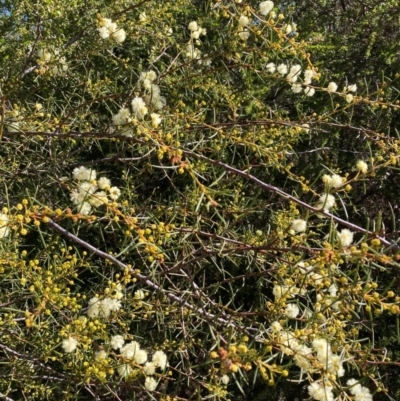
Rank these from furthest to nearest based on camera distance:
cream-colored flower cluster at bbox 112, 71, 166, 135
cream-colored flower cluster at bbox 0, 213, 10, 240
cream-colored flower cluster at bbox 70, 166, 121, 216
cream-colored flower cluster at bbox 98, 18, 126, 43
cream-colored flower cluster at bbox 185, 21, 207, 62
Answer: cream-colored flower cluster at bbox 185, 21, 207, 62, cream-colored flower cluster at bbox 98, 18, 126, 43, cream-colored flower cluster at bbox 112, 71, 166, 135, cream-colored flower cluster at bbox 70, 166, 121, 216, cream-colored flower cluster at bbox 0, 213, 10, 240

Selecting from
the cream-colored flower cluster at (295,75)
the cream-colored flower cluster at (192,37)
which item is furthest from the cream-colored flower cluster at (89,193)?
the cream-colored flower cluster at (295,75)

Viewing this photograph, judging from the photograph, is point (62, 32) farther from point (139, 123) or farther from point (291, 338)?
point (291, 338)

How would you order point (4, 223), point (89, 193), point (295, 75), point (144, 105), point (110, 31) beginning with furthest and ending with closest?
point (295, 75) < point (110, 31) < point (144, 105) < point (89, 193) < point (4, 223)

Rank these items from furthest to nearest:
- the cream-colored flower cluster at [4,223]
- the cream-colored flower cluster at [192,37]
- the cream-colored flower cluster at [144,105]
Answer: the cream-colored flower cluster at [192,37], the cream-colored flower cluster at [144,105], the cream-colored flower cluster at [4,223]

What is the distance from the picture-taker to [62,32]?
2.30 metres

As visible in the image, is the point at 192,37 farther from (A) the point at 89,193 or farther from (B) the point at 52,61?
(A) the point at 89,193

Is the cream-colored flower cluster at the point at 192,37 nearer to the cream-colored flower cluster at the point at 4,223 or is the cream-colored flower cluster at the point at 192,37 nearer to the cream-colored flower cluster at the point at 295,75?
the cream-colored flower cluster at the point at 295,75

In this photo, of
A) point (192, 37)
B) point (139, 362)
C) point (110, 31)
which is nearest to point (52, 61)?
point (110, 31)

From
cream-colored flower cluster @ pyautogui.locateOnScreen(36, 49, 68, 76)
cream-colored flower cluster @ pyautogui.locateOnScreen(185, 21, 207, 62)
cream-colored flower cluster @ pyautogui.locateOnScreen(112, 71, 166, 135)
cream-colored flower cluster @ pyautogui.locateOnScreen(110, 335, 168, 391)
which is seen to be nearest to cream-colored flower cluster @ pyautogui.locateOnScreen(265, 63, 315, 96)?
cream-colored flower cluster @ pyautogui.locateOnScreen(185, 21, 207, 62)

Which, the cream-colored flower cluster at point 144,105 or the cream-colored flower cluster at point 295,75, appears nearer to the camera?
the cream-colored flower cluster at point 144,105

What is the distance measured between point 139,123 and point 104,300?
492 millimetres

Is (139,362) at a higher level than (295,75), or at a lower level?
lower

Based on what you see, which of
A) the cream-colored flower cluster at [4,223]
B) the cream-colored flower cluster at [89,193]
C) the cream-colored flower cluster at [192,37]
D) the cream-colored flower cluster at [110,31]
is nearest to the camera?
the cream-colored flower cluster at [4,223]

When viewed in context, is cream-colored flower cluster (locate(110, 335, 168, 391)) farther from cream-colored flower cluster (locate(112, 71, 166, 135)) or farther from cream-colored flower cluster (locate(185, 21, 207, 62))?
cream-colored flower cluster (locate(185, 21, 207, 62))
